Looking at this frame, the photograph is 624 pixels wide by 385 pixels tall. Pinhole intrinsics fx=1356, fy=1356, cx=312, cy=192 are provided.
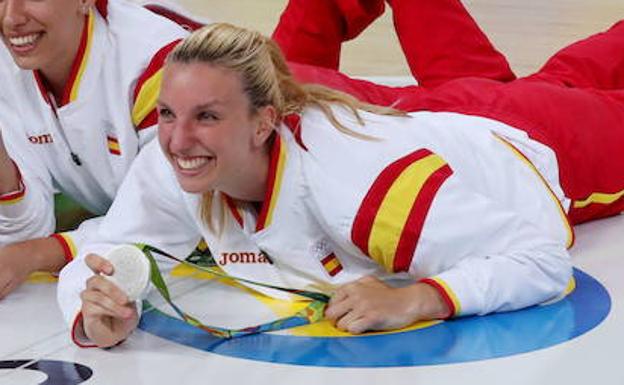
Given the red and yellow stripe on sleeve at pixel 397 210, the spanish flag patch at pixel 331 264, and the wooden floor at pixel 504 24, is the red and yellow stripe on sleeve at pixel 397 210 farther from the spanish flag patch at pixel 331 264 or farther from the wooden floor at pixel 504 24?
the wooden floor at pixel 504 24

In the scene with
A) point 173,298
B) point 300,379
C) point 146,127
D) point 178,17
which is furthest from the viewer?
point 178,17

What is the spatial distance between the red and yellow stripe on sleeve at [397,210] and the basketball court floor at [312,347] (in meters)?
0.15

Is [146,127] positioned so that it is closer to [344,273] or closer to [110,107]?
[110,107]

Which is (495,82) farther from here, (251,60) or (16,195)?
(16,195)

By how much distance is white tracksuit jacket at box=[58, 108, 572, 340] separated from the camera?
226 cm

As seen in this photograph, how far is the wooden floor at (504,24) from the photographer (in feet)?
17.1

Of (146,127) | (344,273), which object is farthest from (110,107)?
(344,273)

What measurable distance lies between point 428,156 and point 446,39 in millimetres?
1015

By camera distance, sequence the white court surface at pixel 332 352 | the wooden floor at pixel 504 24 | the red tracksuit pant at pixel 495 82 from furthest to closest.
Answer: the wooden floor at pixel 504 24 → the red tracksuit pant at pixel 495 82 → the white court surface at pixel 332 352

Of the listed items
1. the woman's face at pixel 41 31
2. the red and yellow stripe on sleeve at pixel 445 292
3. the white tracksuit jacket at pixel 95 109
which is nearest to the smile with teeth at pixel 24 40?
the woman's face at pixel 41 31

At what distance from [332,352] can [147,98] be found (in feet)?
2.41

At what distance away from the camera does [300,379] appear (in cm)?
211

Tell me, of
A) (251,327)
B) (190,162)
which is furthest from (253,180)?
(251,327)

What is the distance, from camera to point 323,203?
229 centimetres
